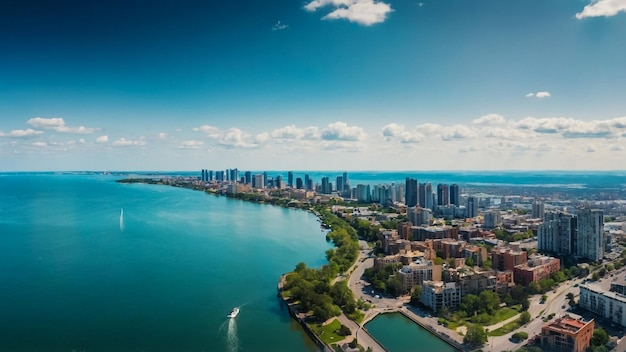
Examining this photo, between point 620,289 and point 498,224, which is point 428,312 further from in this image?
point 498,224

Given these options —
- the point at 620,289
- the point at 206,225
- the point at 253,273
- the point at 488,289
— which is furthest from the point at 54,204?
the point at 620,289

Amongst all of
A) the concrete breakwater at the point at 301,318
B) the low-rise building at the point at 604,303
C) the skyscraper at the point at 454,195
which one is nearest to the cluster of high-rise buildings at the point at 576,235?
the low-rise building at the point at 604,303

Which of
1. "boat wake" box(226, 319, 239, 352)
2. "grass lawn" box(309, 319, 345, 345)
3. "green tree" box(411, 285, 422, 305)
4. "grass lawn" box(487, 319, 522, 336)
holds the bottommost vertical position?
"boat wake" box(226, 319, 239, 352)

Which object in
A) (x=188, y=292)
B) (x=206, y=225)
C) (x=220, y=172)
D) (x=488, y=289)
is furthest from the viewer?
(x=220, y=172)

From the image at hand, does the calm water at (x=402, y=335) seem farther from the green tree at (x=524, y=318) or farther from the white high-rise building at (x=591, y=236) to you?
the white high-rise building at (x=591, y=236)

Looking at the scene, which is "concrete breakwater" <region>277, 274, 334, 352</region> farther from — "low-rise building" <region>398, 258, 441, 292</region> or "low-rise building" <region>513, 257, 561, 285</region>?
"low-rise building" <region>513, 257, 561, 285</region>

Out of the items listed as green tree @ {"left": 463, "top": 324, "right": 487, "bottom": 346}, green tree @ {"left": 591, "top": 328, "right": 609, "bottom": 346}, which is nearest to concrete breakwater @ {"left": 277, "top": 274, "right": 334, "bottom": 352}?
green tree @ {"left": 463, "top": 324, "right": 487, "bottom": 346}
